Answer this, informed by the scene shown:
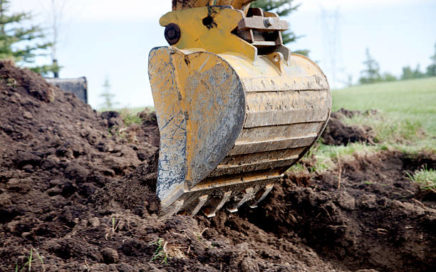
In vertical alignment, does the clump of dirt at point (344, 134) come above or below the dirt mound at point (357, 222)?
above

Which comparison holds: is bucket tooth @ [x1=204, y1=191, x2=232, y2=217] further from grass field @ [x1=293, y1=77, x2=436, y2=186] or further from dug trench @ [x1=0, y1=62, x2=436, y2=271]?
grass field @ [x1=293, y1=77, x2=436, y2=186]

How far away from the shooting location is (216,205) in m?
4.27

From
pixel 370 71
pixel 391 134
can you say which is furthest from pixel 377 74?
pixel 391 134

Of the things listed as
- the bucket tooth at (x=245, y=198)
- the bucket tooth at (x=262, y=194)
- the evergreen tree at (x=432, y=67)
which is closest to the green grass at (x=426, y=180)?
the bucket tooth at (x=262, y=194)

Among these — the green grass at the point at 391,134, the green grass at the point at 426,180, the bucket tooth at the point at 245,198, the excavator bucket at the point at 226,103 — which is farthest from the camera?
the green grass at the point at 391,134

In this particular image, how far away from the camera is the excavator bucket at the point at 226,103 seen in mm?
3635

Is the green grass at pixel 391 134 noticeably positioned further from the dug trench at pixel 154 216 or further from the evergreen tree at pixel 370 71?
the evergreen tree at pixel 370 71

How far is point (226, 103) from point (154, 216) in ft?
3.30

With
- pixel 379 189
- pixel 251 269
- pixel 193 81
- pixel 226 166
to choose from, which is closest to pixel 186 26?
pixel 193 81

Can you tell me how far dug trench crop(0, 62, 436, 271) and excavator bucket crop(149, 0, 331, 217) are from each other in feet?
1.10

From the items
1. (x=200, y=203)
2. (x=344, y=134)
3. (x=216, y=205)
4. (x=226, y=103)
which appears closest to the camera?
(x=226, y=103)

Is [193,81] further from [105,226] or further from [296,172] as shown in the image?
[296,172]

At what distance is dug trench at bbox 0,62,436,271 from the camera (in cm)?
323

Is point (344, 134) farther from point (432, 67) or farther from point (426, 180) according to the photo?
point (432, 67)
